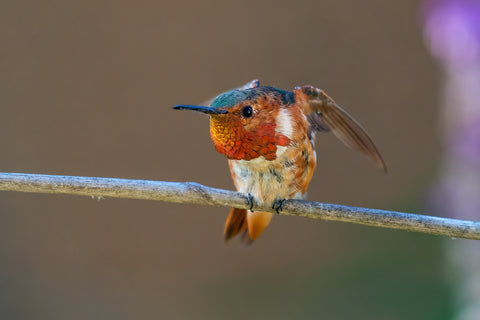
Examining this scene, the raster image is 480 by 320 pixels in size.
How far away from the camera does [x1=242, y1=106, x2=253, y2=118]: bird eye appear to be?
1346 millimetres

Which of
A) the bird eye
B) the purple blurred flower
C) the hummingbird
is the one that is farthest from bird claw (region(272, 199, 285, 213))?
the purple blurred flower

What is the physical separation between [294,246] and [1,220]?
1.72 m

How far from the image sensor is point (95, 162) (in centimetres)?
321

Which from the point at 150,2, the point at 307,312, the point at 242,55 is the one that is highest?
the point at 150,2

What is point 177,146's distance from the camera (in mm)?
3357

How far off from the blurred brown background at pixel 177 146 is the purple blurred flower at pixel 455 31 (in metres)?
0.95

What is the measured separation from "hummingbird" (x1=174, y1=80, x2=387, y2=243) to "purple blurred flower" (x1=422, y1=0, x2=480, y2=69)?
3.14 ft

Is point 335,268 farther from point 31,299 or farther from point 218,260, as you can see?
point 31,299

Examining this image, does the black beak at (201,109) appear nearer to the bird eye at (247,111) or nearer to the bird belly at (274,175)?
the bird eye at (247,111)

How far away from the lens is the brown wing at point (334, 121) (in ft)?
5.13

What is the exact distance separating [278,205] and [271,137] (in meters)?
0.19

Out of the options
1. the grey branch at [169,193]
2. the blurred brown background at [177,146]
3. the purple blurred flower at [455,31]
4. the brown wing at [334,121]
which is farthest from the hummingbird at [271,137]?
the blurred brown background at [177,146]

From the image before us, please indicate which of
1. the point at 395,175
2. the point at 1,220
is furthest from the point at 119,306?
the point at 395,175

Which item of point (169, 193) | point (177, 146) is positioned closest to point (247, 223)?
point (169, 193)
